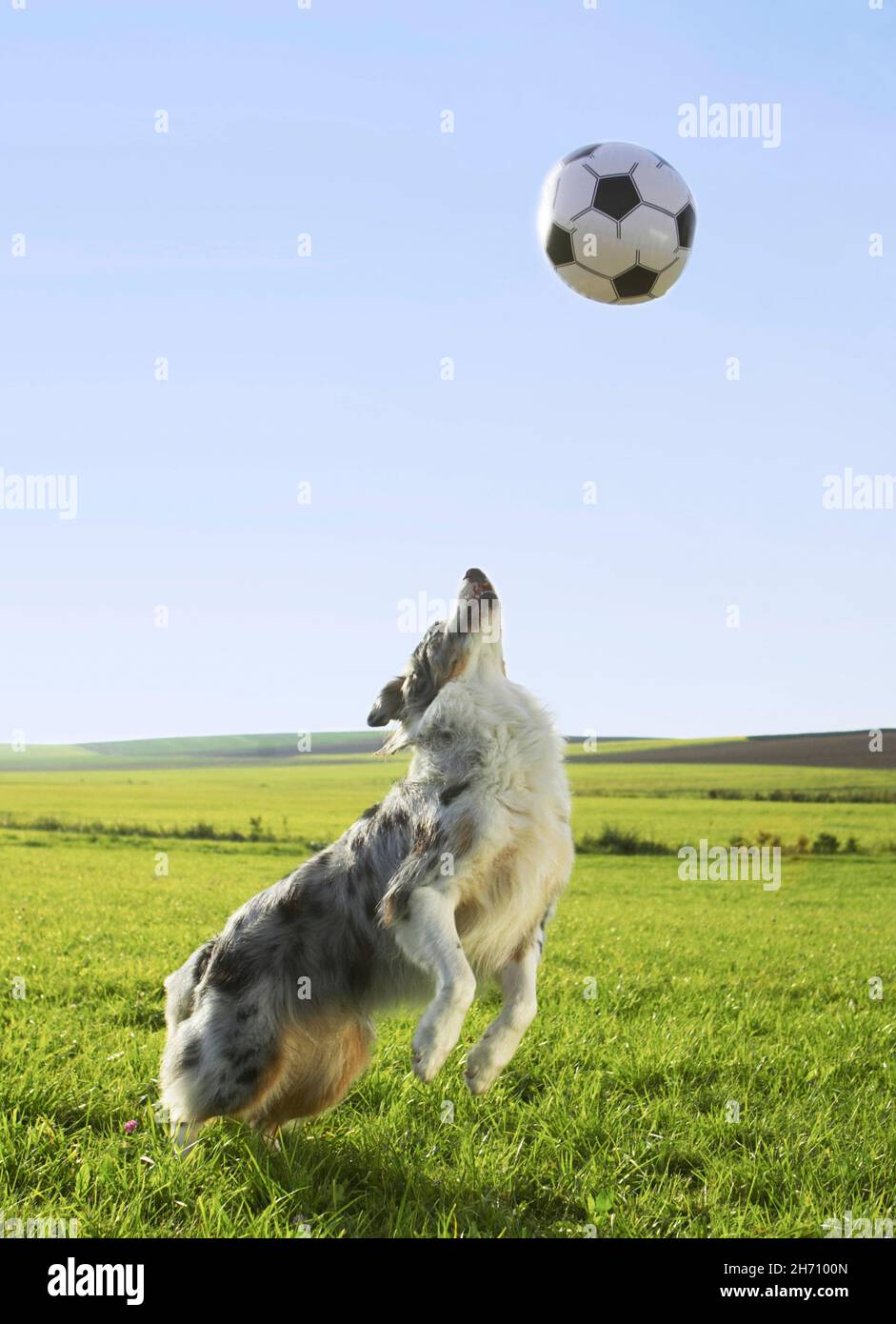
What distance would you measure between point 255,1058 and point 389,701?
201 cm

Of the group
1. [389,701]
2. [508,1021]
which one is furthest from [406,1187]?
[389,701]

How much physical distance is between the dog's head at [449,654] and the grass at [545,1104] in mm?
2247

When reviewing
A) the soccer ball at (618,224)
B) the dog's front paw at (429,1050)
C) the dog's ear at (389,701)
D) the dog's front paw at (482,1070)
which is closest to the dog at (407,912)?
the dog's front paw at (482,1070)

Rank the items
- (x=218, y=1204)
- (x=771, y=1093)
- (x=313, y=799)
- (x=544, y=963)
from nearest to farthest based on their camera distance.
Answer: (x=218, y=1204), (x=771, y=1093), (x=544, y=963), (x=313, y=799)

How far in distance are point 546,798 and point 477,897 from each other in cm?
62

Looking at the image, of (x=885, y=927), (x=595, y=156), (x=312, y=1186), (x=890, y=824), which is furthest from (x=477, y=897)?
(x=890, y=824)

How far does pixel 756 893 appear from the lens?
18938 millimetres

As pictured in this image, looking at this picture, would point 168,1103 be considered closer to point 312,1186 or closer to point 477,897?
point 312,1186

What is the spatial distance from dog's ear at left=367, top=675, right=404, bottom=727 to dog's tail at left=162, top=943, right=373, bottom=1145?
154 cm

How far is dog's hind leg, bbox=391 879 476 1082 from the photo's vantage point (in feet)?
15.5

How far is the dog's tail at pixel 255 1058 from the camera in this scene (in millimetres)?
5426

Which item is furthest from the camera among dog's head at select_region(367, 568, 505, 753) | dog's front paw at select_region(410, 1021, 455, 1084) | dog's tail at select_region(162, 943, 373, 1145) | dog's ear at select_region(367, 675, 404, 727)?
dog's ear at select_region(367, 675, 404, 727)

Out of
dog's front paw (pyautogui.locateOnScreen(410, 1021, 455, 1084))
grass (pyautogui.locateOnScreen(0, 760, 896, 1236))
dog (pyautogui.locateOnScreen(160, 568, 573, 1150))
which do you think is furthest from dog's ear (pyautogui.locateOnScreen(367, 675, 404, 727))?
grass (pyautogui.locateOnScreen(0, 760, 896, 1236))

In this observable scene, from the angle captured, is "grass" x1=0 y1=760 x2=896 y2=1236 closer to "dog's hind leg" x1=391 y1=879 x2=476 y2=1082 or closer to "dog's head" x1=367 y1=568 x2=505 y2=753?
Result: "dog's hind leg" x1=391 y1=879 x2=476 y2=1082
